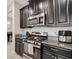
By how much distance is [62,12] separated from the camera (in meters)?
3.18

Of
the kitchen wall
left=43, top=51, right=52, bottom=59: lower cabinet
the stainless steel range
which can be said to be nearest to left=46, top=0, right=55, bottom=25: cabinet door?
the kitchen wall

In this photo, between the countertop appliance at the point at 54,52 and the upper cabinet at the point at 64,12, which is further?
the upper cabinet at the point at 64,12

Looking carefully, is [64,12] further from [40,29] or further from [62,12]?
[40,29]

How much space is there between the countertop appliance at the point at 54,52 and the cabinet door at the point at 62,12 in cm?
67

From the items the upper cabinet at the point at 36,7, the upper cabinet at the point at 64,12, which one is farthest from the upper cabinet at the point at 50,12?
the upper cabinet at the point at 36,7

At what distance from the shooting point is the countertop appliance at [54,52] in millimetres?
2500

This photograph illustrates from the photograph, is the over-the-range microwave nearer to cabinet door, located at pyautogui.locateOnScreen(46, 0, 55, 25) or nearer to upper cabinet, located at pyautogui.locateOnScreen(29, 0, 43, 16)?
upper cabinet, located at pyautogui.locateOnScreen(29, 0, 43, 16)

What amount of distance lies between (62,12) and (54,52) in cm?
97

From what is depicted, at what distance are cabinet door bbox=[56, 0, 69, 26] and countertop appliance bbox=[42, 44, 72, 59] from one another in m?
0.67

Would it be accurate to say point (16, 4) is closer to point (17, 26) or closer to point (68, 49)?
point (17, 26)

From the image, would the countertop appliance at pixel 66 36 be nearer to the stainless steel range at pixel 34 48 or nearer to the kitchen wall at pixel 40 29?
the kitchen wall at pixel 40 29

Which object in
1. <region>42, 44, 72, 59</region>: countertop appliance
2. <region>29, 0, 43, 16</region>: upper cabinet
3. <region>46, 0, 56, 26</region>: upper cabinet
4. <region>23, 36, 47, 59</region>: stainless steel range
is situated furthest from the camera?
<region>29, 0, 43, 16</region>: upper cabinet

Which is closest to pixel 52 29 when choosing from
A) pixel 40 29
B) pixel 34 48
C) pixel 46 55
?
pixel 34 48

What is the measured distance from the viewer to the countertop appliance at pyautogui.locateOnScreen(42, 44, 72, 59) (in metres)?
2.50
